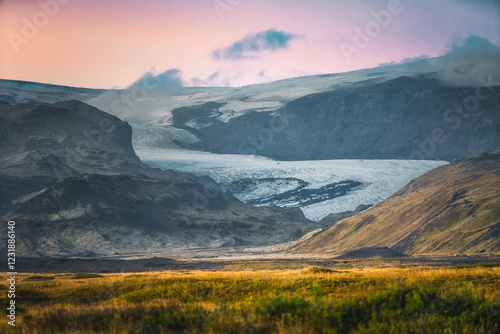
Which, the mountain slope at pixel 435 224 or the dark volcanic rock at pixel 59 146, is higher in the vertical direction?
the dark volcanic rock at pixel 59 146

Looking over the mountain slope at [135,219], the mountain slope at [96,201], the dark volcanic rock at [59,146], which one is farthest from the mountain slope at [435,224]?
the dark volcanic rock at [59,146]

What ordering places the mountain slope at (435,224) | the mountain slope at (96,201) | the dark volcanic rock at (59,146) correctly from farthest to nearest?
the dark volcanic rock at (59,146) → the mountain slope at (96,201) → the mountain slope at (435,224)

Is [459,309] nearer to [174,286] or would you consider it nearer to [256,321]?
[256,321]

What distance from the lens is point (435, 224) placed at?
301 ft

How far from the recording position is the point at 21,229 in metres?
119

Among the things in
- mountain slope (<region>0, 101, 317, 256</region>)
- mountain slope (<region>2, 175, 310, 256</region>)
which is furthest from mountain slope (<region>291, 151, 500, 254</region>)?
mountain slope (<region>2, 175, 310, 256</region>)

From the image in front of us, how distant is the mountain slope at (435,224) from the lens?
82312 mm

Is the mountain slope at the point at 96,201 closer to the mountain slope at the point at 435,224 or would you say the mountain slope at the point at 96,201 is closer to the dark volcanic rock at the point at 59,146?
the dark volcanic rock at the point at 59,146

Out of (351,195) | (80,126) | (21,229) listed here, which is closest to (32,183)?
(21,229)

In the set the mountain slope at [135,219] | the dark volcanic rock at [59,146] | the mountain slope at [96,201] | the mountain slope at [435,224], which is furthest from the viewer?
the dark volcanic rock at [59,146]

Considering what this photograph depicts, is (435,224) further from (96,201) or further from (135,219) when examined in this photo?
(96,201)

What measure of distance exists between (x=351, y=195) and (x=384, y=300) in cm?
16696

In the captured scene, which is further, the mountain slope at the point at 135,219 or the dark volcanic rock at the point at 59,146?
the dark volcanic rock at the point at 59,146

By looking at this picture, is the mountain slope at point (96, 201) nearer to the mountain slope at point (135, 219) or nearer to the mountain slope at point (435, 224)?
the mountain slope at point (135, 219)
